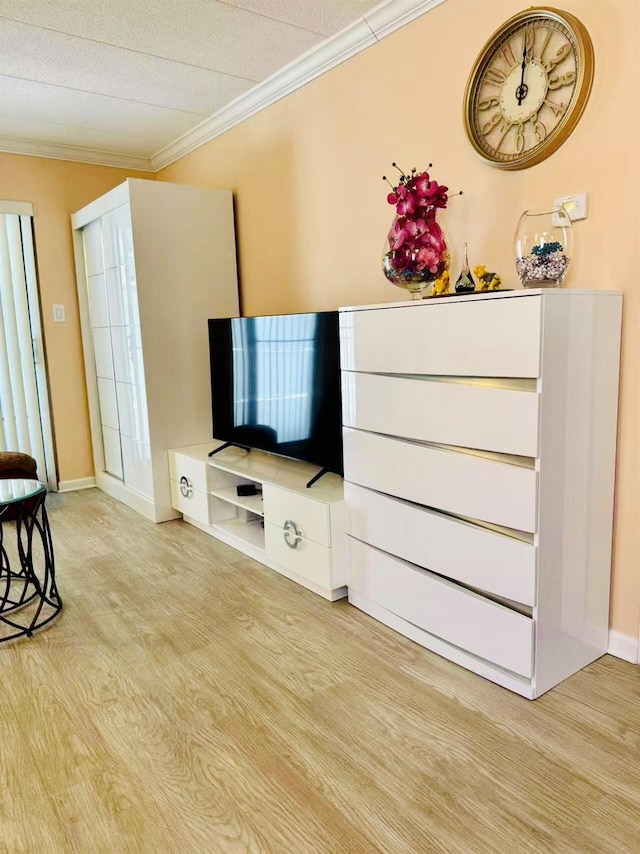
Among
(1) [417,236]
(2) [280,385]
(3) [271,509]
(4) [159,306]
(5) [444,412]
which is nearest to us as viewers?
(5) [444,412]

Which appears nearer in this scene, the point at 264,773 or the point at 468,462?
the point at 264,773

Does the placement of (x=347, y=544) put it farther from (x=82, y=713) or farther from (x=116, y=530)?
(x=116, y=530)

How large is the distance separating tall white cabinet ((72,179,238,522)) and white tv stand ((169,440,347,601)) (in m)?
0.18

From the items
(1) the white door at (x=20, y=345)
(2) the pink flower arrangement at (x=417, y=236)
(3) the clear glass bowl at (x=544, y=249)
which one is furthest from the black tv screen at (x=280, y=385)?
(1) the white door at (x=20, y=345)

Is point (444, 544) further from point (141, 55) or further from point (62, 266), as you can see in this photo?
point (62, 266)

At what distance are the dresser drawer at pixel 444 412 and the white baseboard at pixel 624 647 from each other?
795 millimetres

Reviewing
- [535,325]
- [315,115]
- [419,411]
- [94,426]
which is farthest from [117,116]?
[535,325]

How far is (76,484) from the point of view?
172 inches

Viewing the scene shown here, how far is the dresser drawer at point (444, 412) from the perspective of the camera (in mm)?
1647

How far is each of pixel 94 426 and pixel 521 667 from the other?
3500mm

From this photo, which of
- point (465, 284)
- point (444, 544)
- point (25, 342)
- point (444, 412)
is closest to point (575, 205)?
point (465, 284)

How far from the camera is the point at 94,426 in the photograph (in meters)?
4.31

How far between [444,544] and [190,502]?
6.00ft

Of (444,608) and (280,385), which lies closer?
(444,608)
